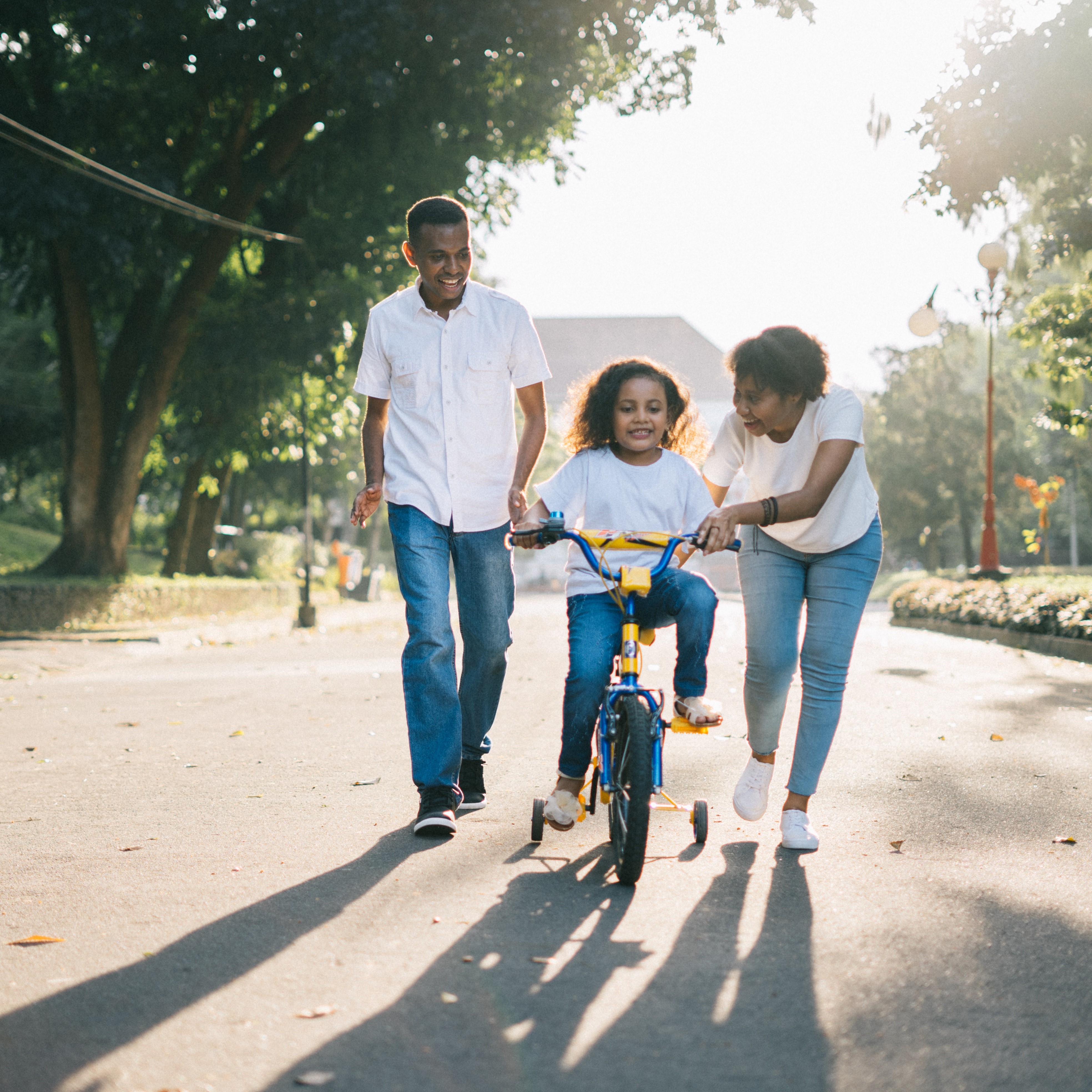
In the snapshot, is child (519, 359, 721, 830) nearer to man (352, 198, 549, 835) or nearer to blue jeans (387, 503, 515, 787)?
man (352, 198, 549, 835)

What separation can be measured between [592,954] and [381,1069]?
0.86 m

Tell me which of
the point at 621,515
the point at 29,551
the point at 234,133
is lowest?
the point at 29,551

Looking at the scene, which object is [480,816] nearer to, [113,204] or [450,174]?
[113,204]

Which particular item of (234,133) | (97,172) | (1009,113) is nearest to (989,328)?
(1009,113)

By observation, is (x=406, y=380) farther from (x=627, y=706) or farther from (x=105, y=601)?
(x=105, y=601)

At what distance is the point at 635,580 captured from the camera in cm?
412

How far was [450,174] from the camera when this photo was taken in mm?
18922

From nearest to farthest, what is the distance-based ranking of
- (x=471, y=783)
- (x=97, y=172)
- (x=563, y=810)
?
(x=563, y=810), (x=471, y=783), (x=97, y=172)

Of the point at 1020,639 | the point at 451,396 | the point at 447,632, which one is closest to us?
the point at 447,632

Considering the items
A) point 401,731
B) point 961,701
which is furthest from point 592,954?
point 961,701

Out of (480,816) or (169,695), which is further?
(169,695)

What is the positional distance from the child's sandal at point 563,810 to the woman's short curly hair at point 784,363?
4.99 ft

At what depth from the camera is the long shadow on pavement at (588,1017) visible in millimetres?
2529

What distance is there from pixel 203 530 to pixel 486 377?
25270mm
